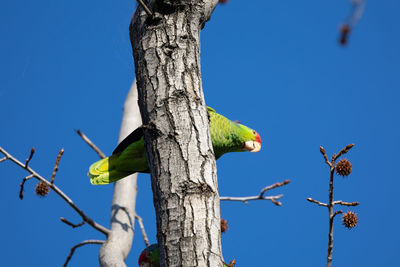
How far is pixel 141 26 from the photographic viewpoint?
2400mm

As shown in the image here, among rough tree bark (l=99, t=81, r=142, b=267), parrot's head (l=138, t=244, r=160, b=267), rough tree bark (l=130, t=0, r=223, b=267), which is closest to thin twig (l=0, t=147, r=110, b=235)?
rough tree bark (l=99, t=81, r=142, b=267)

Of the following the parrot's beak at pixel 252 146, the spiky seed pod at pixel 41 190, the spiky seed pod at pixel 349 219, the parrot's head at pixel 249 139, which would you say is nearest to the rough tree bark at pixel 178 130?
the spiky seed pod at pixel 349 219

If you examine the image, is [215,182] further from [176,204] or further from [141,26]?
[141,26]

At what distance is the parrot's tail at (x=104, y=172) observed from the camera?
12.0 feet

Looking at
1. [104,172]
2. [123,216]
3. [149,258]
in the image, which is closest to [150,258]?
[149,258]

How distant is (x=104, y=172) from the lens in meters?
3.69

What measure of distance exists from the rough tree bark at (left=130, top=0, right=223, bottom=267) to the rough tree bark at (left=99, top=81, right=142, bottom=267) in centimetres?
159

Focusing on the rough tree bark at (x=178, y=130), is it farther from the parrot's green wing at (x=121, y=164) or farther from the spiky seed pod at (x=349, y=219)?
the parrot's green wing at (x=121, y=164)

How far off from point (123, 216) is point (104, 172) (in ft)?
1.90

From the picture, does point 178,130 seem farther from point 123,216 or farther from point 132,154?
point 123,216

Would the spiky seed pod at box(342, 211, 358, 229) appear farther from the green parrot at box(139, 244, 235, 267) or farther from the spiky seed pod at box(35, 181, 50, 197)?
the spiky seed pod at box(35, 181, 50, 197)

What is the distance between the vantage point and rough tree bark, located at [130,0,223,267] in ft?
6.22

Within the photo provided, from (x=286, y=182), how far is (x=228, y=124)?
0.82 m

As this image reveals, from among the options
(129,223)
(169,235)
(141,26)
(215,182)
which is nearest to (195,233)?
(169,235)
